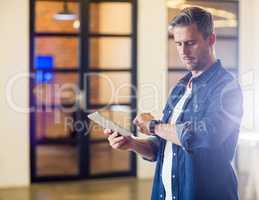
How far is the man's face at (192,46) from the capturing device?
52.1 inches

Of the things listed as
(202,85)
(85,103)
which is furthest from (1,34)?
(202,85)

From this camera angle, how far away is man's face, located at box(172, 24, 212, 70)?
132 centimetres

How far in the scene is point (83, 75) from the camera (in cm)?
526

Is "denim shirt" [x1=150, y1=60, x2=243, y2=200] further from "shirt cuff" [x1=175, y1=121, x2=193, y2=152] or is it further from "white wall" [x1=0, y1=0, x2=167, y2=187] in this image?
"white wall" [x1=0, y1=0, x2=167, y2=187]

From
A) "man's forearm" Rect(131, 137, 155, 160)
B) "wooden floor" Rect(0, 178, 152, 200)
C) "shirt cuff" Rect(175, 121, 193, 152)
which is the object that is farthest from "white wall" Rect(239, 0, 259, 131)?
"shirt cuff" Rect(175, 121, 193, 152)

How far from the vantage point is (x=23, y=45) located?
4.99 meters

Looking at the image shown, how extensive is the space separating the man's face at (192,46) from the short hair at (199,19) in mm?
13

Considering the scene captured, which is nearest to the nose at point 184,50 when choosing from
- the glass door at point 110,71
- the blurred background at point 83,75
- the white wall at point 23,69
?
the blurred background at point 83,75

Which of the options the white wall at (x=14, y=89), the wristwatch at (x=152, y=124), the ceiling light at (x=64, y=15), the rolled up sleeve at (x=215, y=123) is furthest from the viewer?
the ceiling light at (x=64, y=15)

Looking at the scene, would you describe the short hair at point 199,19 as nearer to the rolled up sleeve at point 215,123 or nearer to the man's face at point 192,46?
the man's face at point 192,46

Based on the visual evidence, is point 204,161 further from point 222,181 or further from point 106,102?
point 106,102

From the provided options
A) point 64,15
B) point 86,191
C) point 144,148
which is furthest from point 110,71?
point 144,148

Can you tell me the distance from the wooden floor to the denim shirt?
3.17m

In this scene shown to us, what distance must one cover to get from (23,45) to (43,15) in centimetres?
47
